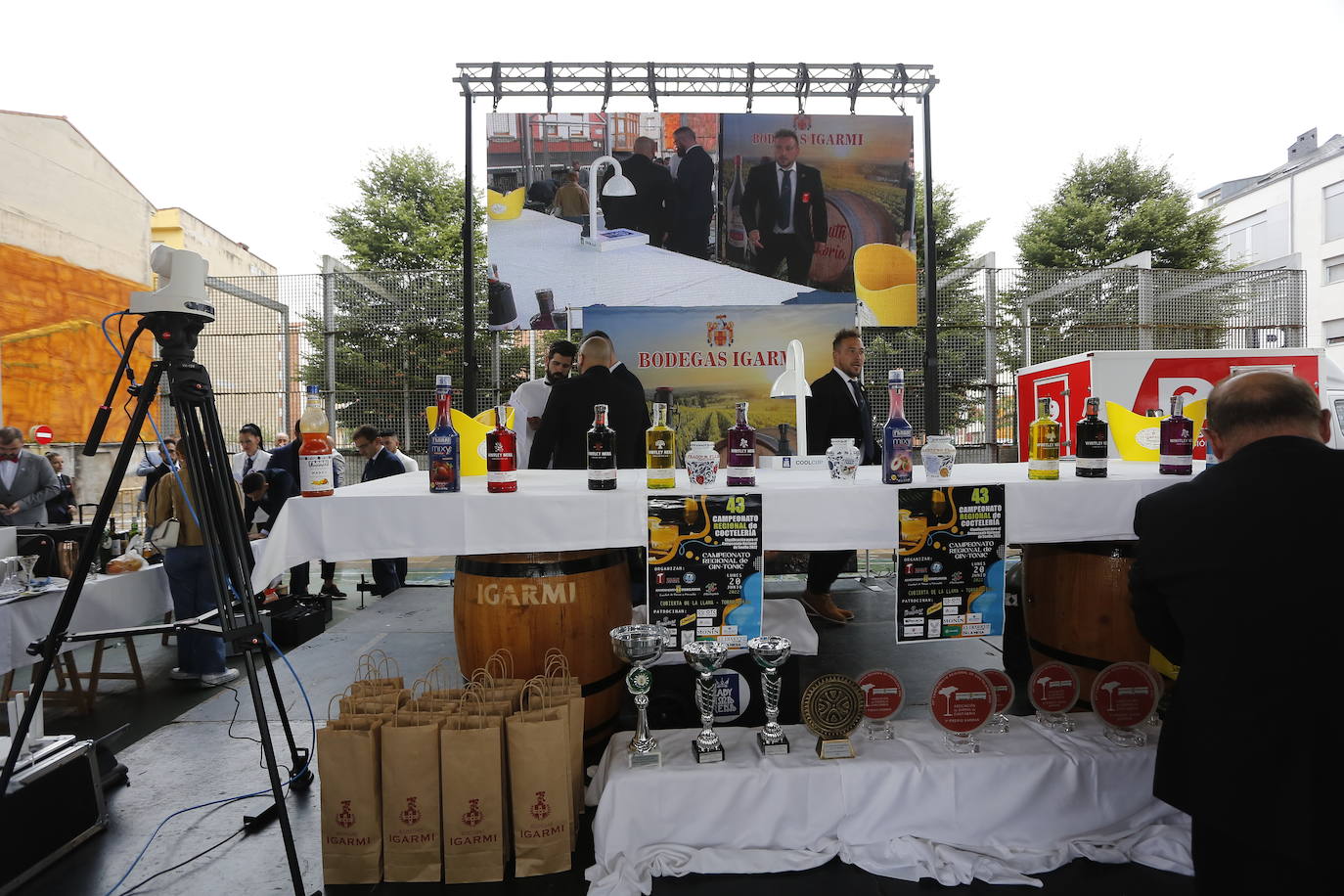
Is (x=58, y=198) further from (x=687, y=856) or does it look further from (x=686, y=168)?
(x=687, y=856)

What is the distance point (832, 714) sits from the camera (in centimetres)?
200

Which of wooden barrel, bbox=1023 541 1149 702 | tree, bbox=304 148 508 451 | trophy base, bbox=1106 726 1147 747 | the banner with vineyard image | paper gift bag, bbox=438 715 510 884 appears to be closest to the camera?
paper gift bag, bbox=438 715 510 884

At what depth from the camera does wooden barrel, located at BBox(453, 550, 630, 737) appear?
207 cm

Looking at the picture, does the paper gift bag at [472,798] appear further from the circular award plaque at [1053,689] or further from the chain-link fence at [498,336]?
the chain-link fence at [498,336]

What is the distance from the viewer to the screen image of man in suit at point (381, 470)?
5824 mm

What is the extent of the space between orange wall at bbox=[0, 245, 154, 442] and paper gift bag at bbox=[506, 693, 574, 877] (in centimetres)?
1317

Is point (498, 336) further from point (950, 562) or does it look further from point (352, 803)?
point (950, 562)

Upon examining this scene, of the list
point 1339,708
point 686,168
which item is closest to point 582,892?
point 1339,708

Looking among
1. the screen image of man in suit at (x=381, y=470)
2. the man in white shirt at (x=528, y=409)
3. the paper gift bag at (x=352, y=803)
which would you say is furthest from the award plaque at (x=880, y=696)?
the screen image of man in suit at (x=381, y=470)

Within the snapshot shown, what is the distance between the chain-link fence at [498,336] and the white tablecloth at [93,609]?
5060 mm

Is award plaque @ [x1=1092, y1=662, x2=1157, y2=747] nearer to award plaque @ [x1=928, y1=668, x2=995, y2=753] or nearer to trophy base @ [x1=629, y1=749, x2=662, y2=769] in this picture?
award plaque @ [x1=928, y1=668, x2=995, y2=753]

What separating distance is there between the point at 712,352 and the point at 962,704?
5.12m

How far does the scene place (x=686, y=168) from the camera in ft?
23.2

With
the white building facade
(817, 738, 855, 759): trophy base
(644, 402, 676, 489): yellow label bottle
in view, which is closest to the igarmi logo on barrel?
(644, 402, 676, 489): yellow label bottle
